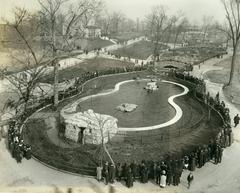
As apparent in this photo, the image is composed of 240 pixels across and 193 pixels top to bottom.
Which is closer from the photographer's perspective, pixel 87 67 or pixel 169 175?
pixel 169 175

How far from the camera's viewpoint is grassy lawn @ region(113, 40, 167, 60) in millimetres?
73706

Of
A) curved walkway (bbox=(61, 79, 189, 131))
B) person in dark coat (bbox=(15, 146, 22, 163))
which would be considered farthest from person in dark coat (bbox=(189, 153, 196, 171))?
person in dark coat (bbox=(15, 146, 22, 163))

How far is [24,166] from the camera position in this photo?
845 inches

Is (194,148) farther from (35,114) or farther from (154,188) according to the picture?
(35,114)

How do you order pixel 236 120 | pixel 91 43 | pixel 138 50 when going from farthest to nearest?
pixel 91 43 → pixel 138 50 → pixel 236 120

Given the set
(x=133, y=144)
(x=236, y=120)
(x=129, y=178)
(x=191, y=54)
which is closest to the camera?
(x=129, y=178)

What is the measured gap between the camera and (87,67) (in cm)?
5659

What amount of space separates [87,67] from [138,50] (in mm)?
27927

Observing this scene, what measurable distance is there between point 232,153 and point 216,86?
70.8 ft

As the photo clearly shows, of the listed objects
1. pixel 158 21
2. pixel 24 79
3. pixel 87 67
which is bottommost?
pixel 87 67

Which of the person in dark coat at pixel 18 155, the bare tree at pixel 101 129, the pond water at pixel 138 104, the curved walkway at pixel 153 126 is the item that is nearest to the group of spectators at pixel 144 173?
the bare tree at pixel 101 129

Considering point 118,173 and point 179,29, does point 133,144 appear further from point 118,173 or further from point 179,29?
point 179,29

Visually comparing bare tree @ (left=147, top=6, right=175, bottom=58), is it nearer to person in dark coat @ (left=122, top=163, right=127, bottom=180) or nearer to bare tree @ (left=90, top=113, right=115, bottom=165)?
bare tree @ (left=90, top=113, right=115, bottom=165)

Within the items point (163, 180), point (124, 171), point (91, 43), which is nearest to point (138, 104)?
point (124, 171)
